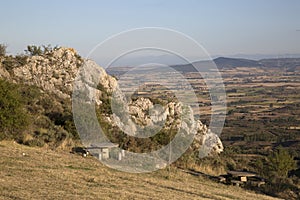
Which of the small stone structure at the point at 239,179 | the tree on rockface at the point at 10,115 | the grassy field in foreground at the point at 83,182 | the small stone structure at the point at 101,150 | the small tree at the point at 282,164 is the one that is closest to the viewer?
the grassy field in foreground at the point at 83,182

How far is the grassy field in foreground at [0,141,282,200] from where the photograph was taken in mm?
11516

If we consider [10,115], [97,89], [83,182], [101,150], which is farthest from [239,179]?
[97,89]

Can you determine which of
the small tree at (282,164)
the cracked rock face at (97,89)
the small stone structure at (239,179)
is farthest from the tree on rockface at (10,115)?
the small tree at (282,164)

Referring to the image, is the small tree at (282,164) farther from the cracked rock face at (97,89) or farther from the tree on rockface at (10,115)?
the tree on rockface at (10,115)

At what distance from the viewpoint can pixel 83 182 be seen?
13375 mm

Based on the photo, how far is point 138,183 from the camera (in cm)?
1474

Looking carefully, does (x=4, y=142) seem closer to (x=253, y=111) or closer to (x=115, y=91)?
(x=115, y=91)

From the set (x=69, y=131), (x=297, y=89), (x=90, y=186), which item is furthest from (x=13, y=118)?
(x=297, y=89)

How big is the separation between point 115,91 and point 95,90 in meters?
1.59

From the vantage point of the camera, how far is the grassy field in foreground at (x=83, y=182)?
11.5 meters

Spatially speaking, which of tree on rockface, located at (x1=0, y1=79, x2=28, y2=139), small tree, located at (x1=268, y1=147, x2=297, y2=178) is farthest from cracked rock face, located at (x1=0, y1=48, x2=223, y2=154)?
tree on rockface, located at (x1=0, y1=79, x2=28, y2=139)

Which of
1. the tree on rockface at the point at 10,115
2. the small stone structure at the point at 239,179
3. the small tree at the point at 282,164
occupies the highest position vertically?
the tree on rockface at the point at 10,115

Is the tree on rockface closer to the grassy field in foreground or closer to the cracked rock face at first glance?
the grassy field in foreground

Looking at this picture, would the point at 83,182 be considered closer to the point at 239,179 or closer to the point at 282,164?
the point at 239,179
